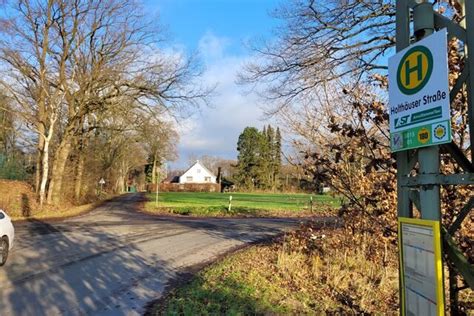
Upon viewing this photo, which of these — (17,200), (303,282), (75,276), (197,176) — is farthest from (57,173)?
(197,176)

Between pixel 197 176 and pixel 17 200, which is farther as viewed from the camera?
pixel 197 176

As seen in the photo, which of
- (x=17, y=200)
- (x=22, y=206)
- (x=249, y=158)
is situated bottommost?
(x=22, y=206)

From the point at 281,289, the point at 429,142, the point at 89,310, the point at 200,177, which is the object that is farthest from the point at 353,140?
the point at 200,177

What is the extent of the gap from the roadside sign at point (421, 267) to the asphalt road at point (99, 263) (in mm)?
4433

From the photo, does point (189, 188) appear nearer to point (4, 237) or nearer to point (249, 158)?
point (249, 158)

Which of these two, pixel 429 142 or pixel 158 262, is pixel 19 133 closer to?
pixel 158 262

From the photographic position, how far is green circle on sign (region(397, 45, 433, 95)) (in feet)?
9.73

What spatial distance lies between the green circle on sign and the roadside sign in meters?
0.91

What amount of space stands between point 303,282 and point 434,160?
564 centimetres

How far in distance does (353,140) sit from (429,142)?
13.0ft

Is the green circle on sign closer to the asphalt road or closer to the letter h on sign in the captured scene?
the letter h on sign

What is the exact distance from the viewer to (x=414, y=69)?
310cm

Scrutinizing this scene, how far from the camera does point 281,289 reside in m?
7.70

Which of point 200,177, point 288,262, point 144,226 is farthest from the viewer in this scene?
point 200,177
